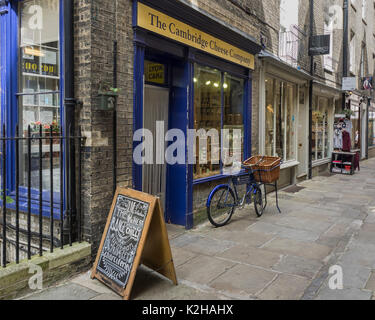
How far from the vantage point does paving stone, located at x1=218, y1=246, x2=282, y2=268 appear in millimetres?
4840

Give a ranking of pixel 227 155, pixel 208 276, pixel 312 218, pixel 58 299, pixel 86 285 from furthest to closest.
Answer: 1. pixel 227 155
2. pixel 312 218
3. pixel 208 276
4. pixel 86 285
5. pixel 58 299

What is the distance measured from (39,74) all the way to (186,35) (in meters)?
2.42

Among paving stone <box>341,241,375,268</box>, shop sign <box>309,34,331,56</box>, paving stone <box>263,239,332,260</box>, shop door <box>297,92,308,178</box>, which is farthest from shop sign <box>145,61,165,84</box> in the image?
shop door <box>297,92,308,178</box>

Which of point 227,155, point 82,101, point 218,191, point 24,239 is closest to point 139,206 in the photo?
point 82,101

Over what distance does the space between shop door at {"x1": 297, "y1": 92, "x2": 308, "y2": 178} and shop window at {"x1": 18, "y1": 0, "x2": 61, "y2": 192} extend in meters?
9.36

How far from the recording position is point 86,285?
4062mm

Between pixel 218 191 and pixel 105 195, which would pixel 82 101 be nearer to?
pixel 105 195

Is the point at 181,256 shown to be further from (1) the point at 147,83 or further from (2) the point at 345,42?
(2) the point at 345,42

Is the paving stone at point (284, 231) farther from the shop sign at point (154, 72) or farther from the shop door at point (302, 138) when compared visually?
the shop door at point (302, 138)

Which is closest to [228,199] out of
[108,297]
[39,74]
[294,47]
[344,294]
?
[344,294]

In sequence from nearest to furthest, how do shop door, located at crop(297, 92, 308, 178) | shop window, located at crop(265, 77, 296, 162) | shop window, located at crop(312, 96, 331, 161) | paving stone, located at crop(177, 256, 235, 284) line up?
paving stone, located at crop(177, 256, 235, 284), shop window, located at crop(265, 77, 296, 162), shop door, located at crop(297, 92, 308, 178), shop window, located at crop(312, 96, 331, 161)

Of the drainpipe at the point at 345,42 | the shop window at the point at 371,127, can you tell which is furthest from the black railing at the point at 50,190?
the shop window at the point at 371,127

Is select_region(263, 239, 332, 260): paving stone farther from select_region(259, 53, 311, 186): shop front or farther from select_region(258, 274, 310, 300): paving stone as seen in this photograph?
select_region(259, 53, 311, 186): shop front
